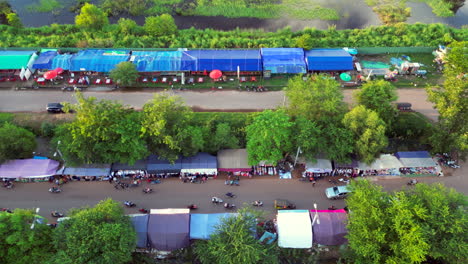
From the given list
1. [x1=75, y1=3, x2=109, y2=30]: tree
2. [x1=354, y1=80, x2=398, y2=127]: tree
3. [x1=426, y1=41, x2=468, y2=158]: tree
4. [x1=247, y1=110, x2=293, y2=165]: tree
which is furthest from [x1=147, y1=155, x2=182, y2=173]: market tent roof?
[x1=75, y1=3, x2=109, y2=30]: tree

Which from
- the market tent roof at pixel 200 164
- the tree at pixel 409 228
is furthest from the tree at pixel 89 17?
the tree at pixel 409 228

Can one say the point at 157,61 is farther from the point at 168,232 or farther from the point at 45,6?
the point at 45,6

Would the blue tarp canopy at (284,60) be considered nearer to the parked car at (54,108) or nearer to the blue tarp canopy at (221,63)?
the blue tarp canopy at (221,63)

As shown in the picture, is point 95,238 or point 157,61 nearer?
point 95,238

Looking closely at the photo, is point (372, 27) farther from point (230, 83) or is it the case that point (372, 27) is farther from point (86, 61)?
point (86, 61)

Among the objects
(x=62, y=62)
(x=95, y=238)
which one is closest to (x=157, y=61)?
(x=62, y=62)

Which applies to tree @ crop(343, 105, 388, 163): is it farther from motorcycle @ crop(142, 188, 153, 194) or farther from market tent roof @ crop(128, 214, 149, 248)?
market tent roof @ crop(128, 214, 149, 248)
